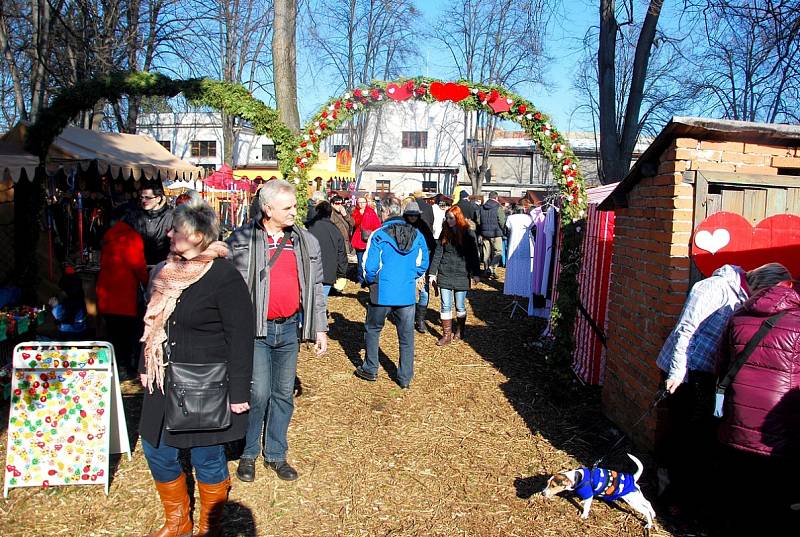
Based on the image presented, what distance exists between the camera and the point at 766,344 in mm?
3090

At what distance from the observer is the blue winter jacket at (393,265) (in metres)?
6.10

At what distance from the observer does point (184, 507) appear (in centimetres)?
333

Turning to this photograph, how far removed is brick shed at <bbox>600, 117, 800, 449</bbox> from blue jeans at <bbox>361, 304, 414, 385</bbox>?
227 centimetres

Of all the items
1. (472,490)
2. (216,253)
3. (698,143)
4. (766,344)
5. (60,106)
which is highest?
(60,106)

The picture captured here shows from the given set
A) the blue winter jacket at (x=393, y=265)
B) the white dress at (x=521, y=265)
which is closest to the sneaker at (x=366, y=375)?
the blue winter jacket at (x=393, y=265)

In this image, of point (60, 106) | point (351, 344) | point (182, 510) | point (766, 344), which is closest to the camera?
point (766, 344)

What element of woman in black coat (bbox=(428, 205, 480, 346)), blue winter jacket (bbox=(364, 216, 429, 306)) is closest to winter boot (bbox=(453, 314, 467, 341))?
woman in black coat (bbox=(428, 205, 480, 346))

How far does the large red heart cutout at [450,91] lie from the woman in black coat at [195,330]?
4.55m

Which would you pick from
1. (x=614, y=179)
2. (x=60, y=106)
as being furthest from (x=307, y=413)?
(x=614, y=179)

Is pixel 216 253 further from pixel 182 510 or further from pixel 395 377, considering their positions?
pixel 395 377

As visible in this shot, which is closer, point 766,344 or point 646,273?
point 766,344

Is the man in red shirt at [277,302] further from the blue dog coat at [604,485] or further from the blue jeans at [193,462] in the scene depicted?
the blue dog coat at [604,485]

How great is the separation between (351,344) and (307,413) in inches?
102

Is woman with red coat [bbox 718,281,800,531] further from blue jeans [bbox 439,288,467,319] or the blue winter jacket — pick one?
blue jeans [bbox 439,288,467,319]
